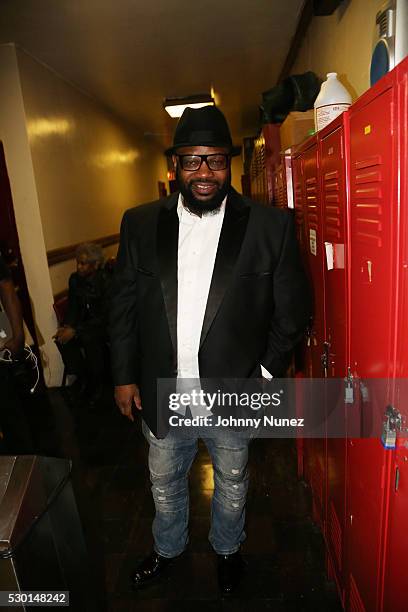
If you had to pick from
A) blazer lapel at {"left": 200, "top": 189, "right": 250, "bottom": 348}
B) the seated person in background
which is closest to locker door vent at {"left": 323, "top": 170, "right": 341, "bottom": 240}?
blazer lapel at {"left": 200, "top": 189, "right": 250, "bottom": 348}

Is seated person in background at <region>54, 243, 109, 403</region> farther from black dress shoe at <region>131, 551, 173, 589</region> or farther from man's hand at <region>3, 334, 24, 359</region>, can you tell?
black dress shoe at <region>131, 551, 173, 589</region>

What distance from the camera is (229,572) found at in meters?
1.55

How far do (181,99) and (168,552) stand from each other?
448cm

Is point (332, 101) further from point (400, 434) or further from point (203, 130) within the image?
point (400, 434)

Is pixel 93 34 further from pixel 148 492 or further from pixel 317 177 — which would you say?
pixel 148 492

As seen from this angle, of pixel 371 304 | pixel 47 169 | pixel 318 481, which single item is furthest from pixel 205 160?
pixel 47 169

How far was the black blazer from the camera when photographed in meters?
1.31

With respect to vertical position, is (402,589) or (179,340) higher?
(179,340)

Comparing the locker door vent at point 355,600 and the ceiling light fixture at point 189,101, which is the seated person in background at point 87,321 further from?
the locker door vent at point 355,600

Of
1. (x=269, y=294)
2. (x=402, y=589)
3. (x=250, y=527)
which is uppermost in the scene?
(x=269, y=294)

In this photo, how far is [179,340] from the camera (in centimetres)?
136

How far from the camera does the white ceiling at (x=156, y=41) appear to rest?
264cm

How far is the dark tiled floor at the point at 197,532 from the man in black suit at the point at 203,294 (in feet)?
1.24

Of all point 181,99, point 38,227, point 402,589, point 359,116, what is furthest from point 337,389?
point 181,99
